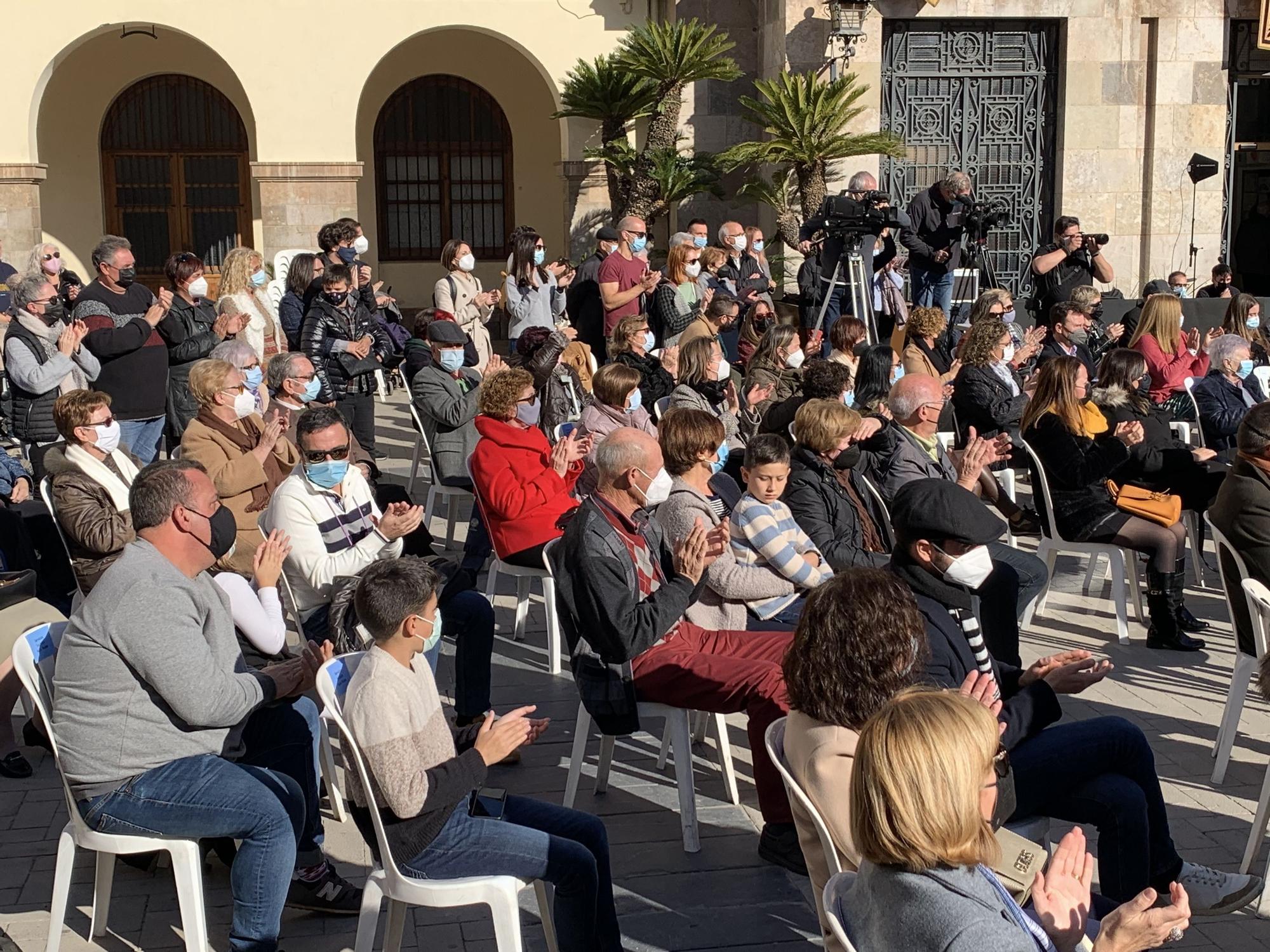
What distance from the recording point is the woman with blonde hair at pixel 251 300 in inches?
362

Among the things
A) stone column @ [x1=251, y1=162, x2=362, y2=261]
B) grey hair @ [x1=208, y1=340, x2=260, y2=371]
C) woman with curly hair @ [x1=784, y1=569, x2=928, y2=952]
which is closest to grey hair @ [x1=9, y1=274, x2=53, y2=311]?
grey hair @ [x1=208, y1=340, x2=260, y2=371]

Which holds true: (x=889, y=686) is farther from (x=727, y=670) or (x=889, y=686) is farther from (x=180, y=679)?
(x=180, y=679)

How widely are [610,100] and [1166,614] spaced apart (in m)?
11.0

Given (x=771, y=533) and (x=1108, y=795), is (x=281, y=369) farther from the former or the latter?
(x=1108, y=795)

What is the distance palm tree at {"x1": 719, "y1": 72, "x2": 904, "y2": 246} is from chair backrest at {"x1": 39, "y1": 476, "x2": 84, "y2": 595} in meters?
10.1

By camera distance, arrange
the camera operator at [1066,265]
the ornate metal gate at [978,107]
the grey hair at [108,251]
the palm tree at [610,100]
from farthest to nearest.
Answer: the palm tree at [610,100]
the ornate metal gate at [978,107]
the camera operator at [1066,265]
the grey hair at [108,251]

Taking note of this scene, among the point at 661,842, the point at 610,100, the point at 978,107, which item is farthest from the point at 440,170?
the point at 661,842

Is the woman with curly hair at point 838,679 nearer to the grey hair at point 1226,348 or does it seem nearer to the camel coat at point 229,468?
the camel coat at point 229,468

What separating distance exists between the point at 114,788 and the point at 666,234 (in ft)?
46.0

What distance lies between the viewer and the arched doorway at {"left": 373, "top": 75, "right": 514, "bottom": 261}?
758 inches

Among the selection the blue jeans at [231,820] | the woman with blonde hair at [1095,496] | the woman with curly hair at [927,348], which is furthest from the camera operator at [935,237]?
the blue jeans at [231,820]

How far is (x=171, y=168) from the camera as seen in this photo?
19094 mm

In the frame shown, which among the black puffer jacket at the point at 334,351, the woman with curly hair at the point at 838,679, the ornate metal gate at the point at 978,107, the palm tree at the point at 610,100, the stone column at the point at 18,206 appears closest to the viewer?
the woman with curly hair at the point at 838,679

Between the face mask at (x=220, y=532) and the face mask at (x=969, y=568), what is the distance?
80.4 inches
